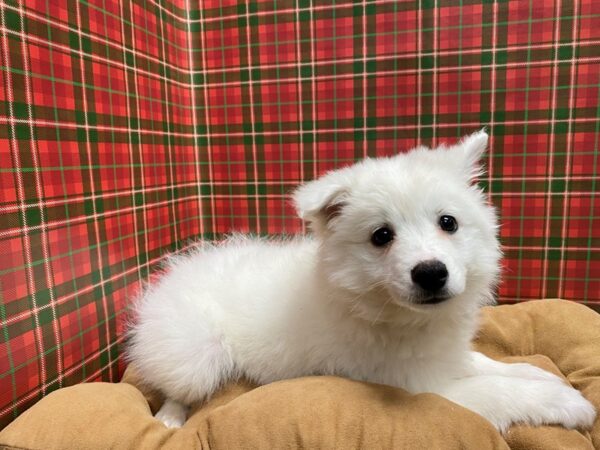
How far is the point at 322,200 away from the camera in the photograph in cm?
163

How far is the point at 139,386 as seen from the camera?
2.04 metres

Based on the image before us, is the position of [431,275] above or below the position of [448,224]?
below

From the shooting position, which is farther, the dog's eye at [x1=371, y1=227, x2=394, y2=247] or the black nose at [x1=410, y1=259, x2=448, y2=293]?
the dog's eye at [x1=371, y1=227, x2=394, y2=247]

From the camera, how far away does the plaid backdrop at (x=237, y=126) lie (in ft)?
5.80

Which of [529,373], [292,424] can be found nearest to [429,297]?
[292,424]

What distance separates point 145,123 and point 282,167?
84 centimetres

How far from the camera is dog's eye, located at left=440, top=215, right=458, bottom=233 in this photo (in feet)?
5.48

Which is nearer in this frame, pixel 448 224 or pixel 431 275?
pixel 431 275

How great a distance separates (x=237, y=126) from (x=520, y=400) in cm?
209

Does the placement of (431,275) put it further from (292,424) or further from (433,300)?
(292,424)

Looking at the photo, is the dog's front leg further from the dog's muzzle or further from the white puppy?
the dog's muzzle

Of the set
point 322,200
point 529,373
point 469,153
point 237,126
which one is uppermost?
point 237,126

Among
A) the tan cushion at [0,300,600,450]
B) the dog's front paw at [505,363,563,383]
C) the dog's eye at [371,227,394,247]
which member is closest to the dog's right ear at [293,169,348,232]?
the dog's eye at [371,227,394,247]

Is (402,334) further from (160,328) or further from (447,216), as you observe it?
(160,328)
